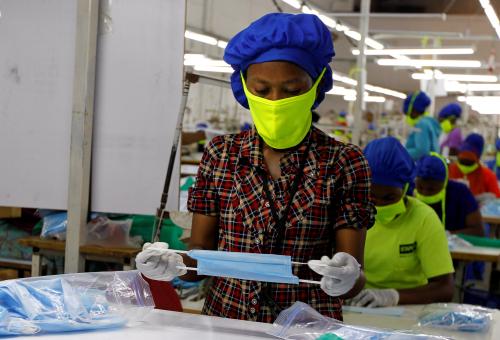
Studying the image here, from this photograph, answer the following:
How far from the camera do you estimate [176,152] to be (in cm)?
261

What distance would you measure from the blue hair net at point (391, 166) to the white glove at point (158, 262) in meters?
1.42

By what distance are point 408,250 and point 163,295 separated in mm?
1229

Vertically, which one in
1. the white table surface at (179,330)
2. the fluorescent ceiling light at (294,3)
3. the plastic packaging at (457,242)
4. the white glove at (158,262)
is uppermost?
the fluorescent ceiling light at (294,3)

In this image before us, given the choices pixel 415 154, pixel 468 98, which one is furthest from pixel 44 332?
pixel 468 98

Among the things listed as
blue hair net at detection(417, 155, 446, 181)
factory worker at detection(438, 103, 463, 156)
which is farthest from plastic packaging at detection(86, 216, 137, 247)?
A: factory worker at detection(438, 103, 463, 156)

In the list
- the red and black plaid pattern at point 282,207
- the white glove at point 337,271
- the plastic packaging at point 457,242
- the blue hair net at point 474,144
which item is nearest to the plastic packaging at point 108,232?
the red and black plaid pattern at point 282,207

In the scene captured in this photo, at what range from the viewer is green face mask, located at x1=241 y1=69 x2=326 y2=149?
1623mm

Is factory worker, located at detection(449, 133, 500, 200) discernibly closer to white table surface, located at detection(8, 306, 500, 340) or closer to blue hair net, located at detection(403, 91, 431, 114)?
blue hair net, located at detection(403, 91, 431, 114)

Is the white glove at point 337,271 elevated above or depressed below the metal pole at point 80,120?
below

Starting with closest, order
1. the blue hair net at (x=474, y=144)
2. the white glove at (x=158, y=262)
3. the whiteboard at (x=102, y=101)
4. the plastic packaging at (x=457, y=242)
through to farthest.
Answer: the white glove at (x=158, y=262) → the whiteboard at (x=102, y=101) → the plastic packaging at (x=457, y=242) → the blue hair net at (x=474, y=144)

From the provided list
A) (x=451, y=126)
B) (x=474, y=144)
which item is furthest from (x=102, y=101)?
(x=451, y=126)

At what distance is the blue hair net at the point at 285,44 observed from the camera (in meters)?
1.62

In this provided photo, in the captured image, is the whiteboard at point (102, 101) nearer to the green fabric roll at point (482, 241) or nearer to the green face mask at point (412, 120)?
the green fabric roll at point (482, 241)

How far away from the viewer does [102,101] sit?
8.63 feet
